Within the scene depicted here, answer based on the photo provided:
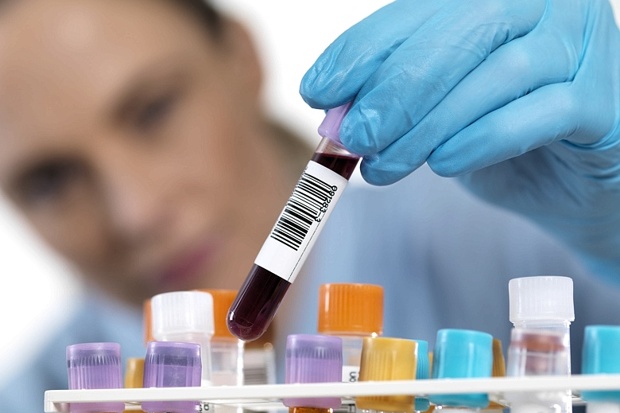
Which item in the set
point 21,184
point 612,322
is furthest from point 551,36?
point 21,184

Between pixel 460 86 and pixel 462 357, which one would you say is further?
pixel 460 86

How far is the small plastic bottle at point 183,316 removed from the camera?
0.66 meters

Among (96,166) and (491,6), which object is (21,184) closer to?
(96,166)

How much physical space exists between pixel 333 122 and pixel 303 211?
12 centimetres

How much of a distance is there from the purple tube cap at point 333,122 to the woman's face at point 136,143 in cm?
73

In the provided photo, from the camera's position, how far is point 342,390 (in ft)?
1.62

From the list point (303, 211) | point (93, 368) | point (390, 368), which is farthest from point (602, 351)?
point (93, 368)

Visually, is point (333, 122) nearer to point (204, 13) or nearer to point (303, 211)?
point (303, 211)

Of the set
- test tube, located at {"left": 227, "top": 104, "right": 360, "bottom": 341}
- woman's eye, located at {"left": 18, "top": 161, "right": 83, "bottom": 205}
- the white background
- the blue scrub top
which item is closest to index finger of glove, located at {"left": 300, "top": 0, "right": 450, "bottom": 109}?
test tube, located at {"left": 227, "top": 104, "right": 360, "bottom": 341}

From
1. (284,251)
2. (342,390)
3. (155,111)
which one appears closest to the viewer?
(342,390)

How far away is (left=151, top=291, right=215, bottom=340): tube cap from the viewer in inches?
26.1

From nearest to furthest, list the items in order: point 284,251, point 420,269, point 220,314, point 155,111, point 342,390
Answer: point 342,390
point 284,251
point 220,314
point 420,269
point 155,111

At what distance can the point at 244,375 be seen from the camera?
31.0 inches

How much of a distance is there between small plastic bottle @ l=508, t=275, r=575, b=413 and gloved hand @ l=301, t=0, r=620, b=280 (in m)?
0.19
